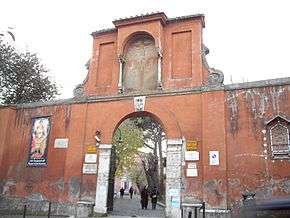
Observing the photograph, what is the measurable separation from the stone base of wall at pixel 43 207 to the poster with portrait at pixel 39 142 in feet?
6.02

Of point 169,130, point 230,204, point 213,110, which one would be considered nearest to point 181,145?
point 169,130

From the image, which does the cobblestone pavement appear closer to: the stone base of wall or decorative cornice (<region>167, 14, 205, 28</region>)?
the stone base of wall

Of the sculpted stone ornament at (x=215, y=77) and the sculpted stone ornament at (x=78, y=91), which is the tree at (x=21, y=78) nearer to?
the sculpted stone ornament at (x=78, y=91)

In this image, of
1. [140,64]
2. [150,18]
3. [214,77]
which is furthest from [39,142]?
[214,77]

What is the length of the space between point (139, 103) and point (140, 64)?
218cm

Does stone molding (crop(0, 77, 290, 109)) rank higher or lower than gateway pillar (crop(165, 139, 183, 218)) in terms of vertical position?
higher

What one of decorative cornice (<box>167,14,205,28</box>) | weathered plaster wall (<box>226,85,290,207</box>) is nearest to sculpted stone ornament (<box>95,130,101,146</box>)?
weathered plaster wall (<box>226,85,290,207</box>)

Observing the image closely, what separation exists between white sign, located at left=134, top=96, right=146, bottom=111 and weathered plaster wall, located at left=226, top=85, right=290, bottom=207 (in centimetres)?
381

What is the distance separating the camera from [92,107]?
55.8 feet

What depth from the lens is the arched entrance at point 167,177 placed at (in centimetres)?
1430

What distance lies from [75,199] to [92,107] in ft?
14.0

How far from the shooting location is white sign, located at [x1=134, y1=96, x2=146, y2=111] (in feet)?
52.4

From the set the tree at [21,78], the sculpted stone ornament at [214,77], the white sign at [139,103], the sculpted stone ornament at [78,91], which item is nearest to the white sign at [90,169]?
the white sign at [139,103]

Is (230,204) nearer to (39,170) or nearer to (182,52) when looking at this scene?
(182,52)
